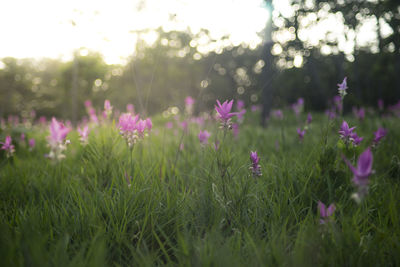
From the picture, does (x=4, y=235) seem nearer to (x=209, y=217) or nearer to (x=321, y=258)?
(x=209, y=217)

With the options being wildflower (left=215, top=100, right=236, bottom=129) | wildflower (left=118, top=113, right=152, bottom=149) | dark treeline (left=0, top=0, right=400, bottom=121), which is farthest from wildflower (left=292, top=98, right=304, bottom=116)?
dark treeline (left=0, top=0, right=400, bottom=121)

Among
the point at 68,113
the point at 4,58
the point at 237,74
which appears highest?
the point at 4,58

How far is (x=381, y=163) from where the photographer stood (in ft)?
9.30

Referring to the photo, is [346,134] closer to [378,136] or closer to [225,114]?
[378,136]

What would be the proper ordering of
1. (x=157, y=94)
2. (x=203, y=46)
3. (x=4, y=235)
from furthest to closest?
(x=157, y=94)
(x=203, y=46)
(x=4, y=235)

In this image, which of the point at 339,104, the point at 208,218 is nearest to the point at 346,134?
the point at 339,104

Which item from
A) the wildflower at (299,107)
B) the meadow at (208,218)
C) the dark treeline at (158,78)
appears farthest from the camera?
the dark treeline at (158,78)

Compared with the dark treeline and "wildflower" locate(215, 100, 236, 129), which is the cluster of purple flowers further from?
the dark treeline

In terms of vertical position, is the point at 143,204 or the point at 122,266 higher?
the point at 143,204

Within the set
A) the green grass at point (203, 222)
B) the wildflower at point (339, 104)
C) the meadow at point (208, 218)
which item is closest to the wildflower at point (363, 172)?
the meadow at point (208, 218)

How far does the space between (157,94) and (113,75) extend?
8.84 m

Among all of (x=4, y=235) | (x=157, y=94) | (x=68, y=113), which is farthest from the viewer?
(x=157, y=94)

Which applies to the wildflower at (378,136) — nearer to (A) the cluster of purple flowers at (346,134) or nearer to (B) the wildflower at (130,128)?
(A) the cluster of purple flowers at (346,134)

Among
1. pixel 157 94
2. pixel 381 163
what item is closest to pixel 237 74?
pixel 157 94
